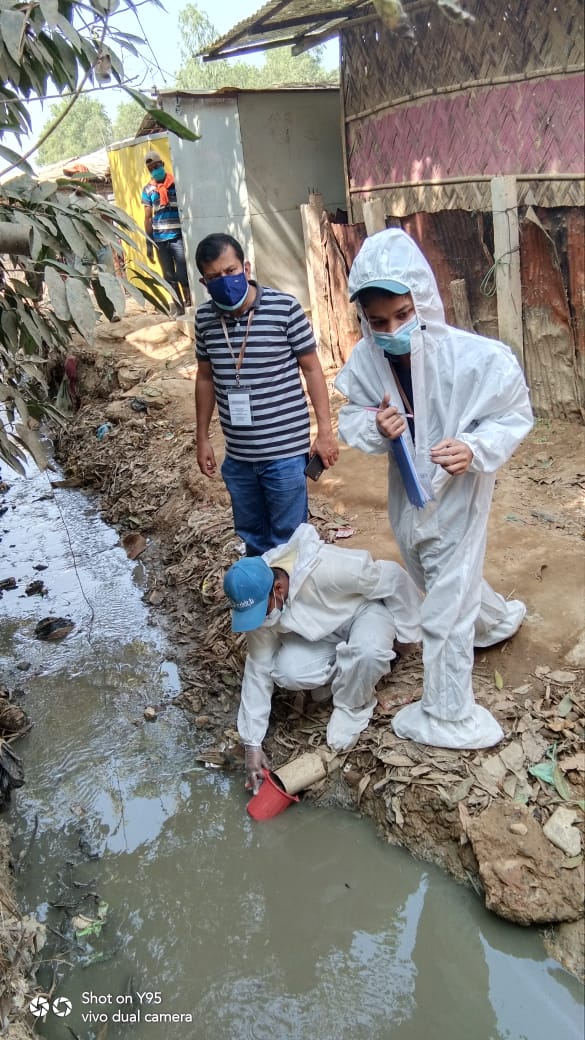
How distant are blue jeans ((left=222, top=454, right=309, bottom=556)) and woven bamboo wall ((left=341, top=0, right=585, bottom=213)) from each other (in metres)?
3.39

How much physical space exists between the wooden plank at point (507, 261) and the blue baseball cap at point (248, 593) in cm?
340

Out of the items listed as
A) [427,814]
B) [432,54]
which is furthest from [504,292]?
[427,814]

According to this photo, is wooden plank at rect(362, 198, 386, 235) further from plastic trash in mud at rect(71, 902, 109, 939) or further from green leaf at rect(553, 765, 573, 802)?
plastic trash in mud at rect(71, 902, 109, 939)

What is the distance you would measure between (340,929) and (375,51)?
7.30m

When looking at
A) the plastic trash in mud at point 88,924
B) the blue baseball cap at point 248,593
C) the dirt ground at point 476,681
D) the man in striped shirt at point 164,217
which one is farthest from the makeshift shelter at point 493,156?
the plastic trash in mud at point 88,924

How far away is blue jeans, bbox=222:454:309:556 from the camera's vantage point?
3.58 metres

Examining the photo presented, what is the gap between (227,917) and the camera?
277cm

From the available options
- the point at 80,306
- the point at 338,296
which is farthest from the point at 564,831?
the point at 338,296

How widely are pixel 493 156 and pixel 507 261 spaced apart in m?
1.26

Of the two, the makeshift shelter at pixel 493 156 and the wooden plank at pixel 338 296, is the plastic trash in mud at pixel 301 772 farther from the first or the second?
the wooden plank at pixel 338 296

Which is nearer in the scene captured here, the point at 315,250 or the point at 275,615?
the point at 275,615

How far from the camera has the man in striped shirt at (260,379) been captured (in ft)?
10.9

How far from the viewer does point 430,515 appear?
269 cm

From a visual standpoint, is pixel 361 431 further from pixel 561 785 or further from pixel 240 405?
pixel 561 785
